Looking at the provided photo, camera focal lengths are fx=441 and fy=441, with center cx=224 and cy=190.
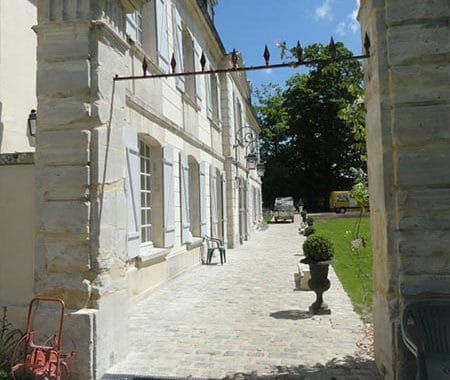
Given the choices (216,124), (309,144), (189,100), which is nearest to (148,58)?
(189,100)

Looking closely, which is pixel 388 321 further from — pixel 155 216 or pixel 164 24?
pixel 164 24

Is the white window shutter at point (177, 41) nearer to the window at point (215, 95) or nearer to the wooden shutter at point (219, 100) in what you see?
the window at point (215, 95)

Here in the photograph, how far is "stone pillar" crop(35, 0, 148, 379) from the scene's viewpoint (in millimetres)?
3777

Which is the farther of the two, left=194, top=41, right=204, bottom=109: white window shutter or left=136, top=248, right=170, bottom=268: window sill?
left=194, top=41, right=204, bottom=109: white window shutter

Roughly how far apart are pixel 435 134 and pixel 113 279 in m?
2.97

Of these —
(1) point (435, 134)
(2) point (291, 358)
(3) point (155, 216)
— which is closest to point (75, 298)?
(2) point (291, 358)

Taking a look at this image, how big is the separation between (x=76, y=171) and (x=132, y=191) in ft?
10.0

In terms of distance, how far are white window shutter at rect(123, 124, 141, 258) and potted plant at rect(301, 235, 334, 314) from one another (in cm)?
260

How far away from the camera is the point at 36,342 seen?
12.5ft

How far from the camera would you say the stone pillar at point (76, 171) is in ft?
12.4

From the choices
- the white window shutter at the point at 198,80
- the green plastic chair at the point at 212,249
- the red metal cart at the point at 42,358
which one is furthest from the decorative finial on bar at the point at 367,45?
the green plastic chair at the point at 212,249

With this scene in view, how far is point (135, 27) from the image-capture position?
314 inches

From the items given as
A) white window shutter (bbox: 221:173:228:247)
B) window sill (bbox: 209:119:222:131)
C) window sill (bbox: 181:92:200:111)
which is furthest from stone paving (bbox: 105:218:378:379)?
window sill (bbox: 209:119:222:131)

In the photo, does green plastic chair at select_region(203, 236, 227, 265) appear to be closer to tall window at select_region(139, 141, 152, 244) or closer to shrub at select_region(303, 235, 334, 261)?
tall window at select_region(139, 141, 152, 244)
